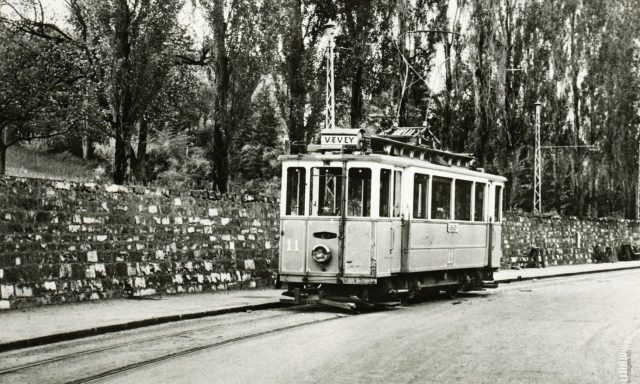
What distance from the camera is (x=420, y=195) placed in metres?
18.2

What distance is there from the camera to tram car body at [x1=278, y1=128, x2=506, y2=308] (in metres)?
16.5

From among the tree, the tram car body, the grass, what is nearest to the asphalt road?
the tram car body

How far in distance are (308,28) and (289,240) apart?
511 inches

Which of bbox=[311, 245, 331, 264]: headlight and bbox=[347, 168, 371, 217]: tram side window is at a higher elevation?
bbox=[347, 168, 371, 217]: tram side window

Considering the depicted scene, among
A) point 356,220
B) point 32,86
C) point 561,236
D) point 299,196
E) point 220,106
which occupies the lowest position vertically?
point 561,236

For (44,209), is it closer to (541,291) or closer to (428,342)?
(428,342)

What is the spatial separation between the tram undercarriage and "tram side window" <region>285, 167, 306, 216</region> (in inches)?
55.1

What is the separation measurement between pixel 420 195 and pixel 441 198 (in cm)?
109

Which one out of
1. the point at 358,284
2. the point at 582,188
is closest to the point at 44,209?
the point at 358,284

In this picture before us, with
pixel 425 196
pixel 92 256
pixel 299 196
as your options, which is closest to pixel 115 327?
pixel 92 256

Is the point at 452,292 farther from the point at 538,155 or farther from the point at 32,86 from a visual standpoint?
the point at 32,86

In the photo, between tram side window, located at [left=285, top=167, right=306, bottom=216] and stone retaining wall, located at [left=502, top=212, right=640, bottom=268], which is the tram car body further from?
stone retaining wall, located at [left=502, top=212, right=640, bottom=268]

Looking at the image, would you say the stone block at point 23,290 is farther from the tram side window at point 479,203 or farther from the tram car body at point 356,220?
the tram side window at point 479,203

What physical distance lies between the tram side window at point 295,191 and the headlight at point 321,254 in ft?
2.60
